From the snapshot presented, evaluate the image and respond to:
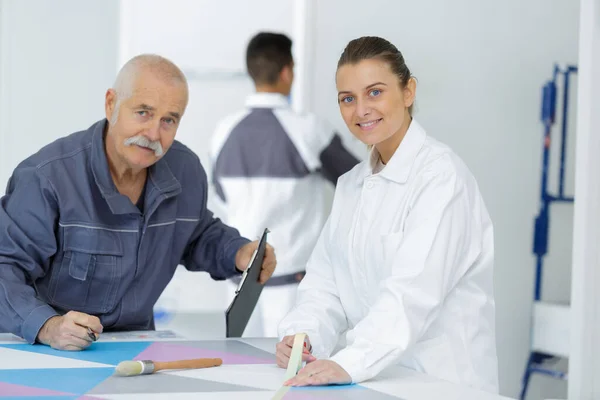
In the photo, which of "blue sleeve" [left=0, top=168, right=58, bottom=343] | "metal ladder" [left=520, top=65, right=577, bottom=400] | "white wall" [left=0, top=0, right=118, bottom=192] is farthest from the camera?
"white wall" [left=0, top=0, right=118, bottom=192]

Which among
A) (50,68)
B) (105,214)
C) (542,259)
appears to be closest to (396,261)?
(105,214)

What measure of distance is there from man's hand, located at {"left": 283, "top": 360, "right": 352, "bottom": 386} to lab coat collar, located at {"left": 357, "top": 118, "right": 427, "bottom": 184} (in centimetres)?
44

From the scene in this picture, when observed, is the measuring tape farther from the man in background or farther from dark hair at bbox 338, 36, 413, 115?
the man in background

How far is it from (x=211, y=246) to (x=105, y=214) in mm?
369

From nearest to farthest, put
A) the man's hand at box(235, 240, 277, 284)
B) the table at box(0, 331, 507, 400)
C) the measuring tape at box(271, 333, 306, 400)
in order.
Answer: the table at box(0, 331, 507, 400) → the measuring tape at box(271, 333, 306, 400) → the man's hand at box(235, 240, 277, 284)

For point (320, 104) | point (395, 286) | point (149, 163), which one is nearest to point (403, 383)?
point (395, 286)

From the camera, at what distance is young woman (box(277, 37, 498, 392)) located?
60.7 inches

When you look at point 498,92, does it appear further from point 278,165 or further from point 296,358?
point 296,358

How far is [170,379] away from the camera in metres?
1.46

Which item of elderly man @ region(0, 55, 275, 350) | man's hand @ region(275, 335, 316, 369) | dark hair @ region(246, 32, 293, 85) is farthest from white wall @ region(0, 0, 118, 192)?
man's hand @ region(275, 335, 316, 369)

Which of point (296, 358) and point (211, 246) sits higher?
point (211, 246)

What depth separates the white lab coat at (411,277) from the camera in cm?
154

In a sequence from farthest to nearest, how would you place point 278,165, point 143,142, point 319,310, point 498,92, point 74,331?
point 498,92 → point 278,165 → point 143,142 → point 319,310 → point 74,331

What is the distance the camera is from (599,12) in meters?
2.27
